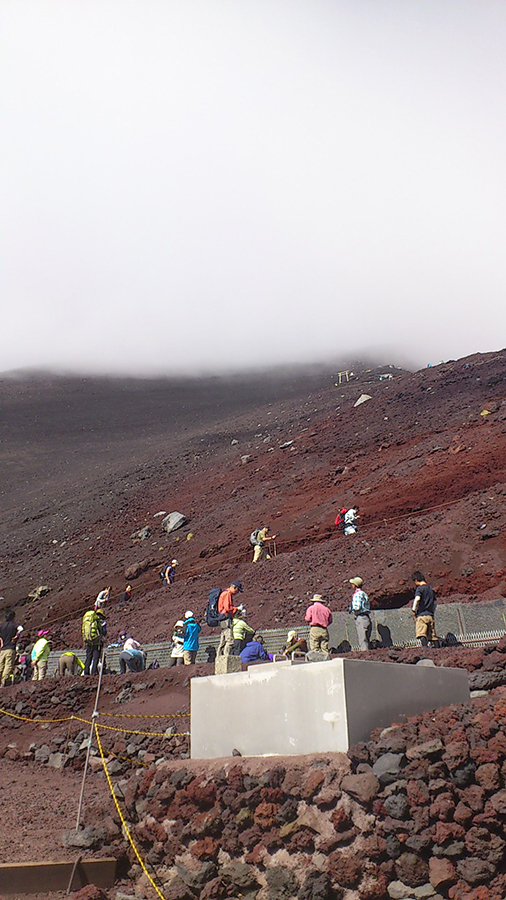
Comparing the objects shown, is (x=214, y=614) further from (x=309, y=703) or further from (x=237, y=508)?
(x=237, y=508)

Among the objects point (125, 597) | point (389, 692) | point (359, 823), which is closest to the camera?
point (359, 823)

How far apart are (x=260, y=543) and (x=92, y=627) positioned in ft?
41.0

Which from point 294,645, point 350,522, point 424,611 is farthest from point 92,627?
point 350,522

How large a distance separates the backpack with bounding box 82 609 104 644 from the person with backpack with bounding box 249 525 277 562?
11927mm

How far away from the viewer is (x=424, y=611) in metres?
13.1

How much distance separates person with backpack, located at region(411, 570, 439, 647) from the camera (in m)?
12.8

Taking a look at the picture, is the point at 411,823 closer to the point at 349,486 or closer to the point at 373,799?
the point at 373,799

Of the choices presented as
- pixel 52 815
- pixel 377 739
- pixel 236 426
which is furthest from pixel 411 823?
pixel 236 426

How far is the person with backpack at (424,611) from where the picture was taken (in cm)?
1284

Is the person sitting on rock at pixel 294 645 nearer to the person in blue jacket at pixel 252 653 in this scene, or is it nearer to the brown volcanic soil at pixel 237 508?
the person in blue jacket at pixel 252 653

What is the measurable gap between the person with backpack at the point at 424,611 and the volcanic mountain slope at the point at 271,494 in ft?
16.7

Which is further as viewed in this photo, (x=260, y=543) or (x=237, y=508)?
(x=237, y=508)

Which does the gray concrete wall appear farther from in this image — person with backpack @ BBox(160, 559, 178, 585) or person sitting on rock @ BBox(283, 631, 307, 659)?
person with backpack @ BBox(160, 559, 178, 585)

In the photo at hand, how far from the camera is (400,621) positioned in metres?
14.6
